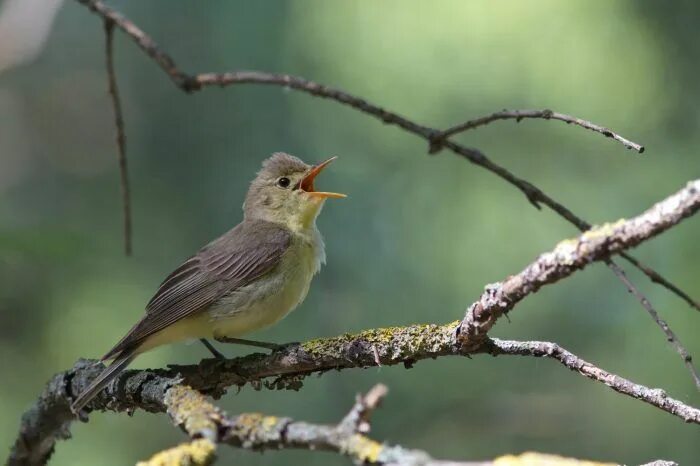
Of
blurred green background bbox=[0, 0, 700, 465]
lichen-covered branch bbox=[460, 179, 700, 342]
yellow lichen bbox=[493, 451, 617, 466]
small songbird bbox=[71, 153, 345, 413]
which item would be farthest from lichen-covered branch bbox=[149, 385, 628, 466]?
blurred green background bbox=[0, 0, 700, 465]

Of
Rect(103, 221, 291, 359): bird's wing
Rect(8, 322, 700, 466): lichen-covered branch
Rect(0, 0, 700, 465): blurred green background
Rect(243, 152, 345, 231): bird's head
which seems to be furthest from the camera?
Rect(0, 0, 700, 465): blurred green background

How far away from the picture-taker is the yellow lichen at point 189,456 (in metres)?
1.76

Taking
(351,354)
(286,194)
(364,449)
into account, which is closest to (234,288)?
(286,194)

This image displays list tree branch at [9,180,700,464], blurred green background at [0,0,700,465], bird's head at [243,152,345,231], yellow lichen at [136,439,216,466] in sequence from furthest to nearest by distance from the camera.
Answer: blurred green background at [0,0,700,465] < bird's head at [243,152,345,231] < yellow lichen at [136,439,216,466] < tree branch at [9,180,700,464]

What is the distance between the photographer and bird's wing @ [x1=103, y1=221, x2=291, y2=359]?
148 inches

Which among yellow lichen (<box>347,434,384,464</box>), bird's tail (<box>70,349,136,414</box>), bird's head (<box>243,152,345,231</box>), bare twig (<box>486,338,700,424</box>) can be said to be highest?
bird's head (<box>243,152,345,231</box>)

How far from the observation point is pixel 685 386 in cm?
477

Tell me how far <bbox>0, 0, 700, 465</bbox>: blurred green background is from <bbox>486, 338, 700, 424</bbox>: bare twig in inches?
114

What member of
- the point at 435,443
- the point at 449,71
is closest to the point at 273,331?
the point at 435,443

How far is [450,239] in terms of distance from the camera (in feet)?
18.2

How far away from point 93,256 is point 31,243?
1.51 feet

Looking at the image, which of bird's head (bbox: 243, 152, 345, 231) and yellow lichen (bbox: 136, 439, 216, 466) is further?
bird's head (bbox: 243, 152, 345, 231)

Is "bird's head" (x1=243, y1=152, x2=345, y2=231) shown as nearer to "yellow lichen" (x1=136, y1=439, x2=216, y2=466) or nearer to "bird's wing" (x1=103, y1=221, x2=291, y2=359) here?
"bird's wing" (x1=103, y1=221, x2=291, y2=359)

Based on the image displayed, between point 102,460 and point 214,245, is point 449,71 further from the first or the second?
point 102,460
